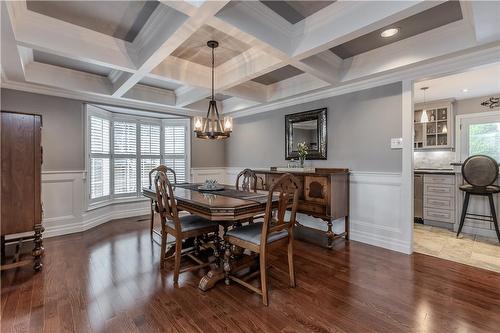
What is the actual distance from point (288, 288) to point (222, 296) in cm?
59

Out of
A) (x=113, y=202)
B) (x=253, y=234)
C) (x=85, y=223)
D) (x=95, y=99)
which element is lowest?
(x=85, y=223)

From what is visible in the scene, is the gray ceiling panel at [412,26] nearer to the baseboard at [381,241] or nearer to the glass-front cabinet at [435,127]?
the baseboard at [381,241]

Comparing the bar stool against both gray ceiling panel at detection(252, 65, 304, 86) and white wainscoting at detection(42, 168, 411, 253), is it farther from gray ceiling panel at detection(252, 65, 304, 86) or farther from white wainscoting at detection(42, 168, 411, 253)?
gray ceiling panel at detection(252, 65, 304, 86)

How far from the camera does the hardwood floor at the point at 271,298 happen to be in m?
1.68

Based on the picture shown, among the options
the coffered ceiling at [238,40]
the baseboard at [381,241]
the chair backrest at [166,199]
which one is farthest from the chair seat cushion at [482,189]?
the chair backrest at [166,199]

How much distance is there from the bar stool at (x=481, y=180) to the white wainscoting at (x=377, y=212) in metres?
1.27

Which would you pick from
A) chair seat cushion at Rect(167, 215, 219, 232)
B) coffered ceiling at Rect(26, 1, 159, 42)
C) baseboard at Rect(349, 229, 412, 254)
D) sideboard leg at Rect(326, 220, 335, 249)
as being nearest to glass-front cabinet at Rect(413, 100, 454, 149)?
baseboard at Rect(349, 229, 412, 254)

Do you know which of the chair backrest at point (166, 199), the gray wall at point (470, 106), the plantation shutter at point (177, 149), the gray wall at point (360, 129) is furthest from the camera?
the plantation shutter at point (177, 149)

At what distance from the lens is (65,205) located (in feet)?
12.4

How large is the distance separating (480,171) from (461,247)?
111 cm

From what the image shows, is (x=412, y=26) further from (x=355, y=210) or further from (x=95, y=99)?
(x=95, y=99)

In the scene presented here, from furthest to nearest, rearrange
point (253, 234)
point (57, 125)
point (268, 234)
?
1. point (57, 125)
2. point (253, 234)
3. point (268, 234)

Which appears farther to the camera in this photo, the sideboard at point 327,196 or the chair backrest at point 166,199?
the sideboard at point 327,196

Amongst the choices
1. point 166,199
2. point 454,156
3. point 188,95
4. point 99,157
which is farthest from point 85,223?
point 454,156
